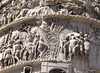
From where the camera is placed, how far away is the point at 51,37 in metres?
7.68

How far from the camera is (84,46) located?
754cm

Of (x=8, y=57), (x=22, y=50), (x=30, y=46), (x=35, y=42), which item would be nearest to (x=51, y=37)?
(x=35, y=42)

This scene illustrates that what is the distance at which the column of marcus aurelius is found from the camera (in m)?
7.29

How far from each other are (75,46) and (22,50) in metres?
1.40

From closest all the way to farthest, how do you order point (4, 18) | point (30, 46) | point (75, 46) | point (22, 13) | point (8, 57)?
point (75, 46), point (30, 46), point (8, 57), point (22, 13), point (4, 18)

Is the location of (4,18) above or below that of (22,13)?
below

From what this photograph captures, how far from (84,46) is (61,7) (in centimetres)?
151

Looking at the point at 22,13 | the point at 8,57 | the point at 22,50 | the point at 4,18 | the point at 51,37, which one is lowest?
the point at 8,57

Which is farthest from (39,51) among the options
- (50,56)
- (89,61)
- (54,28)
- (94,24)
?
(94,24)

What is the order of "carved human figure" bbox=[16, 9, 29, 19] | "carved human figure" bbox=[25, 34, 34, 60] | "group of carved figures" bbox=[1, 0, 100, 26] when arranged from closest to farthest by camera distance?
"carved human figure" bbox=[25, 34, 34, 60] → "group of carved figures" bbox=[1, 0, 100, 26] → "carved human figure" bbox=[16, 9, 29, 19]

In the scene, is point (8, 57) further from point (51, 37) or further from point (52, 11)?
point (52, 11)

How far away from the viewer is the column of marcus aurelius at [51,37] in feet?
23.9

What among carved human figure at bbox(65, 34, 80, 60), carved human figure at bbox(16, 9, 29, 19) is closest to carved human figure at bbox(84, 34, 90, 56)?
carved human figure at bbox(65, 34, 80, 60)

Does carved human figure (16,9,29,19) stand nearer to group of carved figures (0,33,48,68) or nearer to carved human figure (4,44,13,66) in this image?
group of carved figures (0,33,48,68)
